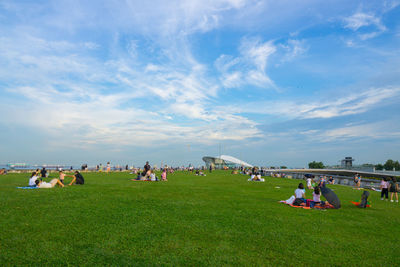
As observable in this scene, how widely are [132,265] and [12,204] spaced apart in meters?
8.36

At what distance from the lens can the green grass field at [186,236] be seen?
5660 millimetres

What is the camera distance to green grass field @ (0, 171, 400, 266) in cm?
566

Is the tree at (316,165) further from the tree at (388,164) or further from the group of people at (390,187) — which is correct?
the group of people at (390,187)

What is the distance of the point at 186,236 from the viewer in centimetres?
707

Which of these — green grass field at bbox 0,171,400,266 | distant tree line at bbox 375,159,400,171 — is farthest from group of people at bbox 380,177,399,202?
distant tree line at bbox 375,159,400,171

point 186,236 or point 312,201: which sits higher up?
point 312,201

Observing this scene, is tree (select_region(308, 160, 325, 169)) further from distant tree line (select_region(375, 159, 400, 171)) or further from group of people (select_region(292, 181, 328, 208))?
group of people (select_region(292, 181, 328, 208))

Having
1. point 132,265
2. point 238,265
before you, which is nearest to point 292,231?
point 238,265

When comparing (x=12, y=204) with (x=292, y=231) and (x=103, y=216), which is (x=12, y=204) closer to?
(x=103, y=216)

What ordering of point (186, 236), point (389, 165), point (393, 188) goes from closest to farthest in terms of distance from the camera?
point (186, 236), point (393, 188), point (389, 165)

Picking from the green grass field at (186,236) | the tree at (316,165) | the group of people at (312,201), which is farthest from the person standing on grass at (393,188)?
Answer: the tree at (316,165)

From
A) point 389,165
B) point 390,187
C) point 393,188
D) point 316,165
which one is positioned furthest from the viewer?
point 316,165

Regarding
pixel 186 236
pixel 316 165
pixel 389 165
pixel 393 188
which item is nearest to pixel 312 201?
pixel 393 188

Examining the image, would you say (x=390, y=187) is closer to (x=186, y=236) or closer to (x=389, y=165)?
(x=186, y=236)
